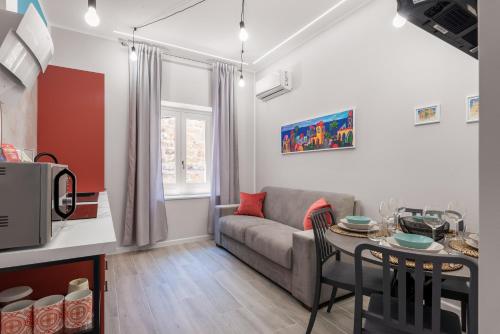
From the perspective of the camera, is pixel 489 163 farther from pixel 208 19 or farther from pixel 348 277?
pixel 208 19

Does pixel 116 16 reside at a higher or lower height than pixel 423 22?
higher

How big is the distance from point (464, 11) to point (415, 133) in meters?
1.47

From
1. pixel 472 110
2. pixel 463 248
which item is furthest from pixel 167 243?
pixel 472 110

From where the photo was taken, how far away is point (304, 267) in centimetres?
217

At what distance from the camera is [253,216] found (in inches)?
145

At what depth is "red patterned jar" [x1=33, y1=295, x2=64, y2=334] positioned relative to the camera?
86 cm

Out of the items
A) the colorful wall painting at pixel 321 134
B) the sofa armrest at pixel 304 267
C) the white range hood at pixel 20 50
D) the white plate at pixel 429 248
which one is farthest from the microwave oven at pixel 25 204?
the colorful wall painting at pixel 321 134

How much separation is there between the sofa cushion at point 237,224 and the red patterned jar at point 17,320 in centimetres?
231

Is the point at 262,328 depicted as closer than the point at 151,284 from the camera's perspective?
Yes

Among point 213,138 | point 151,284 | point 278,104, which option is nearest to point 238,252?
point 151,284

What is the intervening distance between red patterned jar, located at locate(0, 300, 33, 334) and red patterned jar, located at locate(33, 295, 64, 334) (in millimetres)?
22

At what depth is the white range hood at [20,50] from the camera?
1165 mm

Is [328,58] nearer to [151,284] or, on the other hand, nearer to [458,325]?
[458,325]

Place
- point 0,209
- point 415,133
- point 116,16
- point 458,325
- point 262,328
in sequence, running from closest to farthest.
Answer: point 0,209 → point 458,325 → point 262,328 → point 415,133 → point 116,16
